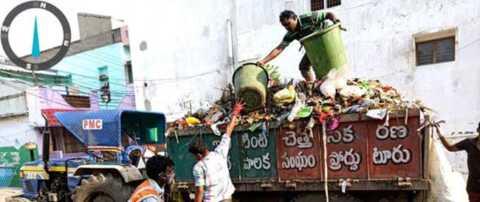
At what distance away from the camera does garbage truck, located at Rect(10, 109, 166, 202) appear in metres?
6.68

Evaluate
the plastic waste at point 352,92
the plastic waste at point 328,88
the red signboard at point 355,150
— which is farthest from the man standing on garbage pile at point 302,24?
the red signboard at point 355,150

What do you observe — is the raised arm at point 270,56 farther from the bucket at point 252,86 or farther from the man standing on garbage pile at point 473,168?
the man standing on garbage pile at point 473,168

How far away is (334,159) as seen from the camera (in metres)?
4.75

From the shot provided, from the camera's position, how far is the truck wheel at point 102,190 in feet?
21.4

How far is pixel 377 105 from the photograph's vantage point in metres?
4.65

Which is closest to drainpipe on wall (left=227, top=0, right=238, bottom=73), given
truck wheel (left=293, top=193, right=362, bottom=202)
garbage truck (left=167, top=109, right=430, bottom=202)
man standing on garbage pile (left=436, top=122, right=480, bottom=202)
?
garbage truck (left=167, top=109, right=430, bottom=202)

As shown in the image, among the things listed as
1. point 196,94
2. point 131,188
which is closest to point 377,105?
point 131,188

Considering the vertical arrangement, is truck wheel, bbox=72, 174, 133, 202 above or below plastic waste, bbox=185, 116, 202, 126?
below

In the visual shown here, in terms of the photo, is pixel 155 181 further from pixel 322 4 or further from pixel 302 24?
pixel 322 4

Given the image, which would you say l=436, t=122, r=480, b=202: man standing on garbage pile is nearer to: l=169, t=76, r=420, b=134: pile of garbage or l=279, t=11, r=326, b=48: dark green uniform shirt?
l=169, t=76, r=420, b=134: pile of garbage

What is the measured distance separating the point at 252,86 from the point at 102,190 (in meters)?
3.20

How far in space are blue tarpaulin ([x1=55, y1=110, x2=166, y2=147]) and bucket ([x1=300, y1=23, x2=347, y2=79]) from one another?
3.54m

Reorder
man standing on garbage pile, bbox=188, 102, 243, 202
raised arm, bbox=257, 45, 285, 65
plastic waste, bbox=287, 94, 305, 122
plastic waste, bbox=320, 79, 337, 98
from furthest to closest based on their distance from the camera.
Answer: raised arm, bbox=257, 45, 285, 65
plastic waste, bbox=320, 79, 337, 98
plastic waste, bbox=287, 94, 305, 122
man standing on garbage pile, bbox=188, 102, 243, 202

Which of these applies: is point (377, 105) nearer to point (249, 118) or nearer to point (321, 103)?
point (321, 103)
